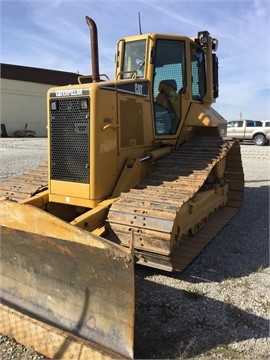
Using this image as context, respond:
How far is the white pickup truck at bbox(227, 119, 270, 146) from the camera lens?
75.6 ft

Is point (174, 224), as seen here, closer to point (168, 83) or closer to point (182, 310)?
point (182, 310)

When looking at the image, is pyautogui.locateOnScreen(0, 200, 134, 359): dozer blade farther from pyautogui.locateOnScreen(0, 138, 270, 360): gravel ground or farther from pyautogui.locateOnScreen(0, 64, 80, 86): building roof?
pyautogui.locateOnScreen(0, 64, 80, 86): building roof

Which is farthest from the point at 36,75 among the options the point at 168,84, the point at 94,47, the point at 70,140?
the point at 70,140

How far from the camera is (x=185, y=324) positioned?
3.41m

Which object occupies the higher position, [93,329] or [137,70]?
[137,70]

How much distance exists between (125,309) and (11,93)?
33008 millimetres

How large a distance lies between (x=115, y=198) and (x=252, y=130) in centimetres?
2040

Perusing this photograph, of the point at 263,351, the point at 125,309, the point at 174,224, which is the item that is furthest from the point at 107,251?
the point at 263,351

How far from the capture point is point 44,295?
3.51 metres

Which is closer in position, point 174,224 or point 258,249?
point 174,224

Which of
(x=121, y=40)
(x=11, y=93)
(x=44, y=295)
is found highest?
(x=11, y=93)

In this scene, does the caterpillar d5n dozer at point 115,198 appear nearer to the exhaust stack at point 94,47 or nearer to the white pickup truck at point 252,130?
the exhaust stack at point 94,47

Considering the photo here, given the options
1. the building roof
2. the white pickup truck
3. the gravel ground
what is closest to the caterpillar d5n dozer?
the gravel ground

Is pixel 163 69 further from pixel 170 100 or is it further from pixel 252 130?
pixel 252 130
